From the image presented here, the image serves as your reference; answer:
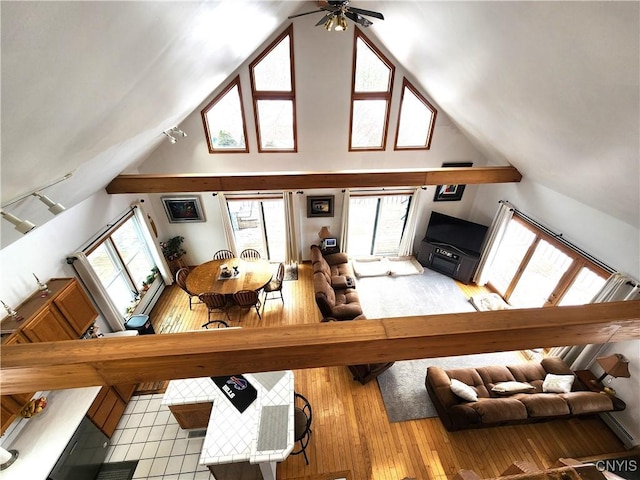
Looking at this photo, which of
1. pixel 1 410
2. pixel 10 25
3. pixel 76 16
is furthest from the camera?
pixel 1 410

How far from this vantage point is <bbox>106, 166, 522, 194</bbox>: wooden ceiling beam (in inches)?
160

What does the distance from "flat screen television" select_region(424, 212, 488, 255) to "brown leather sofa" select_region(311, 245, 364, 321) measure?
2119 millimetres

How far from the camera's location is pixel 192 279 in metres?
5.11

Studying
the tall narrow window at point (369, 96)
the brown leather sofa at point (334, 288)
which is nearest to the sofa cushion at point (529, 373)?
the brown leather sofa at point (334, 288)

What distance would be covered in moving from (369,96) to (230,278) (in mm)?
4365

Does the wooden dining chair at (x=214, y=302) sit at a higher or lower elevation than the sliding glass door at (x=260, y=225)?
lower

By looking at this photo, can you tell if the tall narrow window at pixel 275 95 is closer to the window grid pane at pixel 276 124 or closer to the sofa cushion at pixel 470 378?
the window grid pane at pixel 276 124

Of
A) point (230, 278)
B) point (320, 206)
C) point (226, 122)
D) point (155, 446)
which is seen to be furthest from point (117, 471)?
point (226, 122)

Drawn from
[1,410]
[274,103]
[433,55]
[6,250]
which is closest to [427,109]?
[433,55]

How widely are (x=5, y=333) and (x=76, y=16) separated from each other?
3.09 m

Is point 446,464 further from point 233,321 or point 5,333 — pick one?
point 5,333

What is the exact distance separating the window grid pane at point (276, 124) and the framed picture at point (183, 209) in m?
1.90

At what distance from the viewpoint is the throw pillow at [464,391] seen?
3.37 metres

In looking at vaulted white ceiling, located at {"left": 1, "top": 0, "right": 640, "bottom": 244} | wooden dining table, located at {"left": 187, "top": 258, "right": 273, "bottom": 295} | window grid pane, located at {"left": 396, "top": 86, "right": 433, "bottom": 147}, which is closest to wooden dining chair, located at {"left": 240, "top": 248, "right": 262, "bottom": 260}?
wooden dining table, located at {"left": 187, "top": 258, "right": 273, "bottom": 295}
